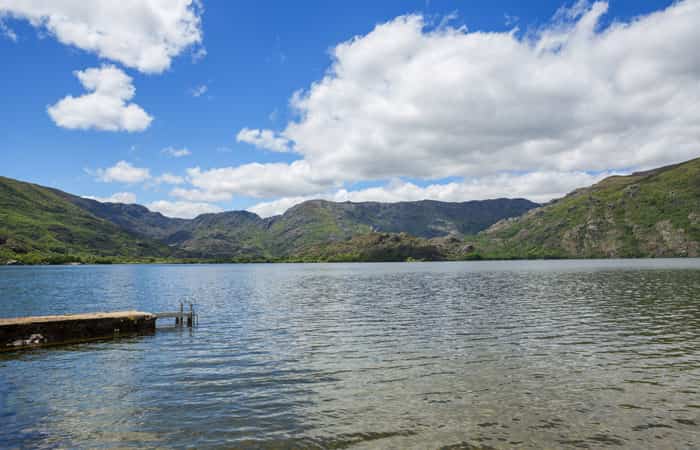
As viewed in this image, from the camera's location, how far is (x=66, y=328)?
42.2 metres

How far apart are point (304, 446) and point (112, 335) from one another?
122 ft

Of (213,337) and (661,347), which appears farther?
(213,337)

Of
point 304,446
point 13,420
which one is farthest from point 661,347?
point 13,420

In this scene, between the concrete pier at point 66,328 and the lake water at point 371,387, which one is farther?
the concrete pier at point 66,328

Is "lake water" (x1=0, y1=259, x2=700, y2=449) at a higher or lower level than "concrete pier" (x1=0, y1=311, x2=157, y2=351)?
lower

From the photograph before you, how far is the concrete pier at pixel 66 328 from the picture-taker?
127ft

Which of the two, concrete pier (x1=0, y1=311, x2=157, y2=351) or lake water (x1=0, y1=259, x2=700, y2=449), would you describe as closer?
lake water (x1=0, y1=259, x2=700, y2=449)

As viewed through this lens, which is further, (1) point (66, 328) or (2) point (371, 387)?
(1) point (66, 328)

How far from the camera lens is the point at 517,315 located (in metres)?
55.9

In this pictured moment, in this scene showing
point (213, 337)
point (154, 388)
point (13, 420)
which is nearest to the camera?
point (13, 420)

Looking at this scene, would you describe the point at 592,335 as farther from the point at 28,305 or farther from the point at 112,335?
the point at 28,305

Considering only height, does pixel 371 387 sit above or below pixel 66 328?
below

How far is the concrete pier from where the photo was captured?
38.6 metres

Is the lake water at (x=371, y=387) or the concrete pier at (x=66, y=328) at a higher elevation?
the concrete pier at (x=66, y=328)
